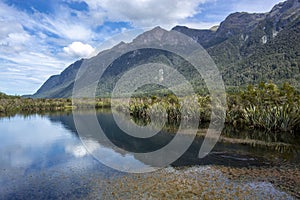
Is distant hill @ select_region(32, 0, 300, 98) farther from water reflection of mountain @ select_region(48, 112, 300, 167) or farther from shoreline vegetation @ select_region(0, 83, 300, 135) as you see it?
water reflection of mountain @ select_region(48, 112, 300, 167)

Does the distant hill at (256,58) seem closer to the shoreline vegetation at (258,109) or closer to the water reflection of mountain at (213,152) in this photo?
the shoreline vegetation at (258,109)

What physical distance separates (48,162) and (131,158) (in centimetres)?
551

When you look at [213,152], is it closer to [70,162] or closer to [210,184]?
[210,184]

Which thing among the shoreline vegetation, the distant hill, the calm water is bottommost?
the calm water

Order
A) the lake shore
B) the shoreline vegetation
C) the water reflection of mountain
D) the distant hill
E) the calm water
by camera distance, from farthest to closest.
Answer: the distant hill, the shoreline vegetation, the water reflection of mountain, the calm water, the lake shore

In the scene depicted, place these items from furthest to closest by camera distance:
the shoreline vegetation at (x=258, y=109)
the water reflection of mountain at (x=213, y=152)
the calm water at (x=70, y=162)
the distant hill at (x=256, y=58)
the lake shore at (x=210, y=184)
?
the distant hill at (x=256, y=58), the shoreline vegetation at (x=258, y=109), the water reflection of mountain at (x=213, y=152), the calm water at (x=70, y=162), the lake shore at (x=210, y=184)

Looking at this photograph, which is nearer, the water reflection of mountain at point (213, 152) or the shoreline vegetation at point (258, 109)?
the water reflection of mountain at point (213, 152)

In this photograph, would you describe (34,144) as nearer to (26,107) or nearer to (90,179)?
(90,179)

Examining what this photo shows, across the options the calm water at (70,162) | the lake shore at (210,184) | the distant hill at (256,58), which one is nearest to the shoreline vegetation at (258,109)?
the calm water at (70,162)

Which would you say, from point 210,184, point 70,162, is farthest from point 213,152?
point 70,162

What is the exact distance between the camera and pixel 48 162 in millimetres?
16703

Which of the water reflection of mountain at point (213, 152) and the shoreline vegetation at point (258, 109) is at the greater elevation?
the shoreline vegetation at point (258, 109)

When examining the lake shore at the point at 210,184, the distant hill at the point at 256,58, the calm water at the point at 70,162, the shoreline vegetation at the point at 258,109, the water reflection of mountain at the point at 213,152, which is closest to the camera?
the lake shore at the point at 210,184

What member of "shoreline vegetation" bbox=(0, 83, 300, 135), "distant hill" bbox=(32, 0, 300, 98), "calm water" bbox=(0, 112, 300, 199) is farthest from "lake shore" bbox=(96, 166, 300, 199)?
"distant hill" bbox=(32, 0, 300, 98)
